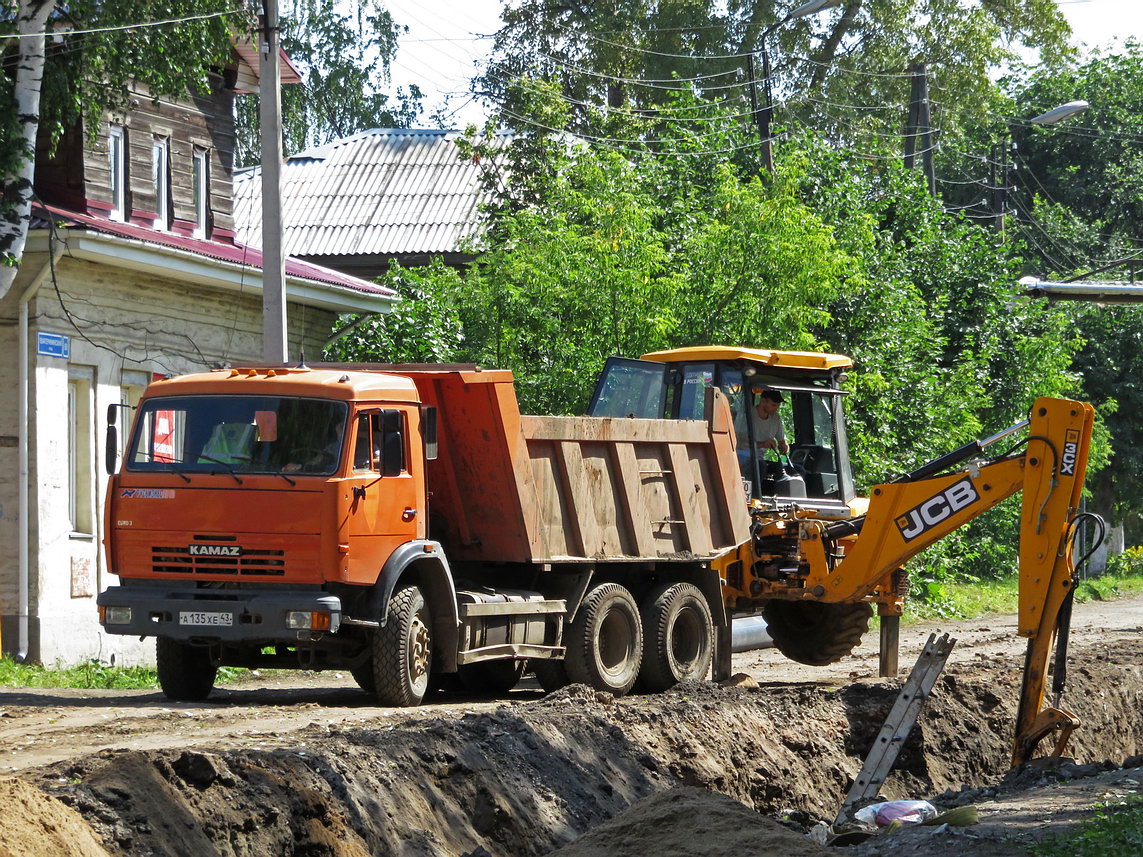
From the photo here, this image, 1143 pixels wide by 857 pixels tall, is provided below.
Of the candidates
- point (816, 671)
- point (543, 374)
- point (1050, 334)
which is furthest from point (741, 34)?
point (816, 671)

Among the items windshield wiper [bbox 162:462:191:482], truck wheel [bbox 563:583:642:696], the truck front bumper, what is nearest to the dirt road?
the truck front bumper

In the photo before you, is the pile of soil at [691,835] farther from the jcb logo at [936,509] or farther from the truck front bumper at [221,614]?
the jcb logo at [936,509]

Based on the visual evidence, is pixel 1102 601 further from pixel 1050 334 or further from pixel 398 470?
pixel 398 470

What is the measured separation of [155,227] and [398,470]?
33.4 feet

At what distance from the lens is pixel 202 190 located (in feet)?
72.7

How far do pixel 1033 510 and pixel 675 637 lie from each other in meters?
4.02

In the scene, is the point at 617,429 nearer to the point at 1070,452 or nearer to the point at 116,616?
the point at 1070,452

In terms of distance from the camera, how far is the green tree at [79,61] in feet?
48.7

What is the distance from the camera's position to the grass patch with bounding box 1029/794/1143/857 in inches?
275

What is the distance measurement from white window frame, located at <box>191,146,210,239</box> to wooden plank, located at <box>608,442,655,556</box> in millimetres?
10465

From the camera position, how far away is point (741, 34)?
111ft

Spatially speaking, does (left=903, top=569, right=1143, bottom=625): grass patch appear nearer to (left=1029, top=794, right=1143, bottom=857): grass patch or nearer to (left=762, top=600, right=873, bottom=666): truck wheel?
(left=762, top=600, right=873, bottom=666): truck wheel

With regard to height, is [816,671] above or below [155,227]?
below

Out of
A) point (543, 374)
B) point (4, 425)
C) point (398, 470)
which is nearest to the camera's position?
point (398, 470)
